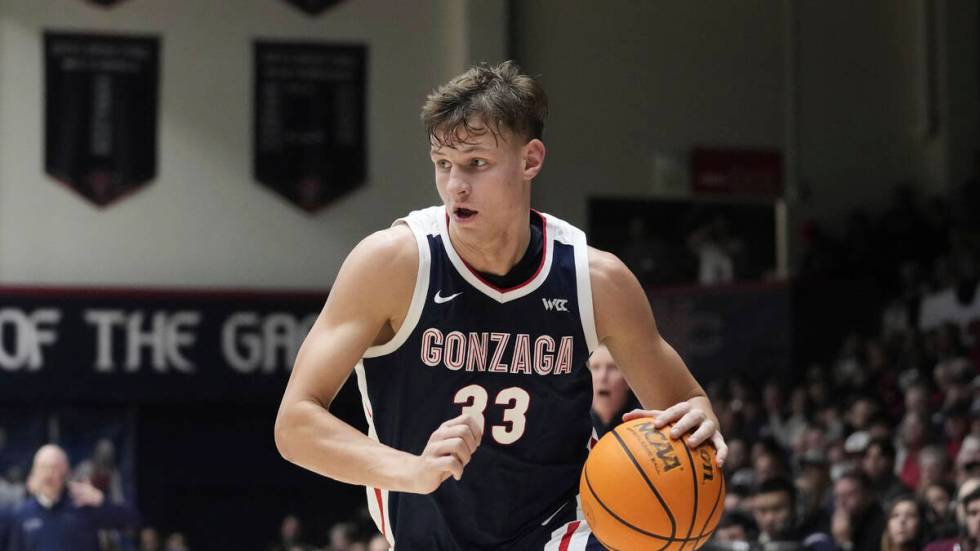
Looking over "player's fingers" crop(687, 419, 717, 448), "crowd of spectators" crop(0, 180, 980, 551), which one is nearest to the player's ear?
"player's fingers" crop(687, 419, 717, 448)

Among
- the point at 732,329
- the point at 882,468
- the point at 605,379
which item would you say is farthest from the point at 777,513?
the point at 732,329

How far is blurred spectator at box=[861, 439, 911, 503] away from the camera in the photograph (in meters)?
10.2

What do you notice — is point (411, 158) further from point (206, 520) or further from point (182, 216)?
point (206, 520)

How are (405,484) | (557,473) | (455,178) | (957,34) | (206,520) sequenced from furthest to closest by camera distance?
(957,34) → (206,520) → (557,473) → (455,178) → (405,484)

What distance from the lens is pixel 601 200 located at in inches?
688

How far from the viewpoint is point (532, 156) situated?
156 inches

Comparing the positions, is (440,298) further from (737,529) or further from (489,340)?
(737,529)

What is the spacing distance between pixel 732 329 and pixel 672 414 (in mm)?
12365

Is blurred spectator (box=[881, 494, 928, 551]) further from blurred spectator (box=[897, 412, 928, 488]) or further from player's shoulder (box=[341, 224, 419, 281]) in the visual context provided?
player's shoulder (box=[341, 224, 419, 281])

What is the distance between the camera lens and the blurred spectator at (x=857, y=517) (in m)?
8.88

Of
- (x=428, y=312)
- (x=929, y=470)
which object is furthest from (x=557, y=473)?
(x=929, y=470)

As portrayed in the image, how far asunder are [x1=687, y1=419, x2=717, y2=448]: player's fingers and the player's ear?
2.55 ft

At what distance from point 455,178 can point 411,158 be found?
1337cm

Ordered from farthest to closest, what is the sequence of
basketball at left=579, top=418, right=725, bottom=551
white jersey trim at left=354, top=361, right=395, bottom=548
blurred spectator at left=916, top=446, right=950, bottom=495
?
blurred spectator at left=916, top=446, right=950, bottom=495 < white jersey trim at left=354, top=361, right=395, bottom=548 < basketball at left=579, top=418, right=725, bottom=551
